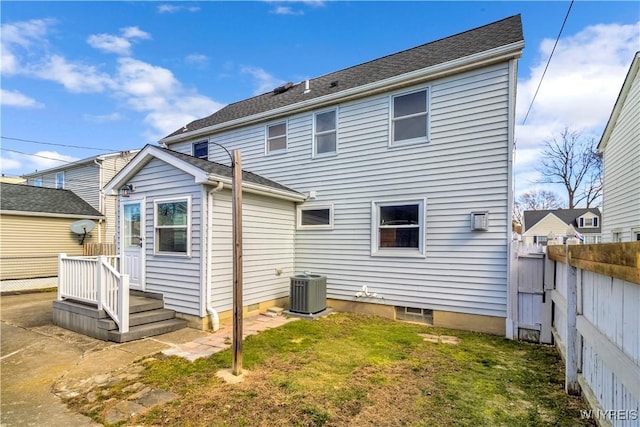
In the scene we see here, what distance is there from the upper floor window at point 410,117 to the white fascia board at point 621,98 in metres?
5.89

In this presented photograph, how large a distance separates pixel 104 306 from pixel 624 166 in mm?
13510

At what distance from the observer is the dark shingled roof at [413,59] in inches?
235

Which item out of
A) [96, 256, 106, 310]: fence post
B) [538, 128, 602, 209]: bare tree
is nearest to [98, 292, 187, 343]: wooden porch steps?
[96, 256, 106, 310]: fence post

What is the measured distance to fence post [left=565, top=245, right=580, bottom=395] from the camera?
10.4 ft

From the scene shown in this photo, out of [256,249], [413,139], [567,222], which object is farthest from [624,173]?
[567,222]

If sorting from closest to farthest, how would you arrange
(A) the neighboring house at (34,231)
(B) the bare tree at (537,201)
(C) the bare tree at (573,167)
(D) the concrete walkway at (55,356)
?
(D) the concrete walkway at (55,356) < (A) the neighboring house at (34,231) < (C) the bare tree at (573,167) < (B) the bare tree at (537,201)

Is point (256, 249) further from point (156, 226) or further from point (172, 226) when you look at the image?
point (156, 226)

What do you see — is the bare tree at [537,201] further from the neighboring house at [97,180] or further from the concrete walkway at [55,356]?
the concrete walkway at [55,356]

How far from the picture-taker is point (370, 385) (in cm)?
341

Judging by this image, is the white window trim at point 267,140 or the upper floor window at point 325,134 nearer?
the upper floor window at point 325,134

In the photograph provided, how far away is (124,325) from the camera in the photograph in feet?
16.3

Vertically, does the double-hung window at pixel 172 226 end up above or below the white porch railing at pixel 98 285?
above

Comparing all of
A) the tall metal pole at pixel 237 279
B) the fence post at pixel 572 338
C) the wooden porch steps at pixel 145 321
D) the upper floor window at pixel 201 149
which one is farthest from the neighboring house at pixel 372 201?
the upper floor window at pixel 201 149

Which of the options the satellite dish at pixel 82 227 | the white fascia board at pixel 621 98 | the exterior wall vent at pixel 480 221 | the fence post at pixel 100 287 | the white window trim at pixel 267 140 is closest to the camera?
the fence post at pixel 100 287
